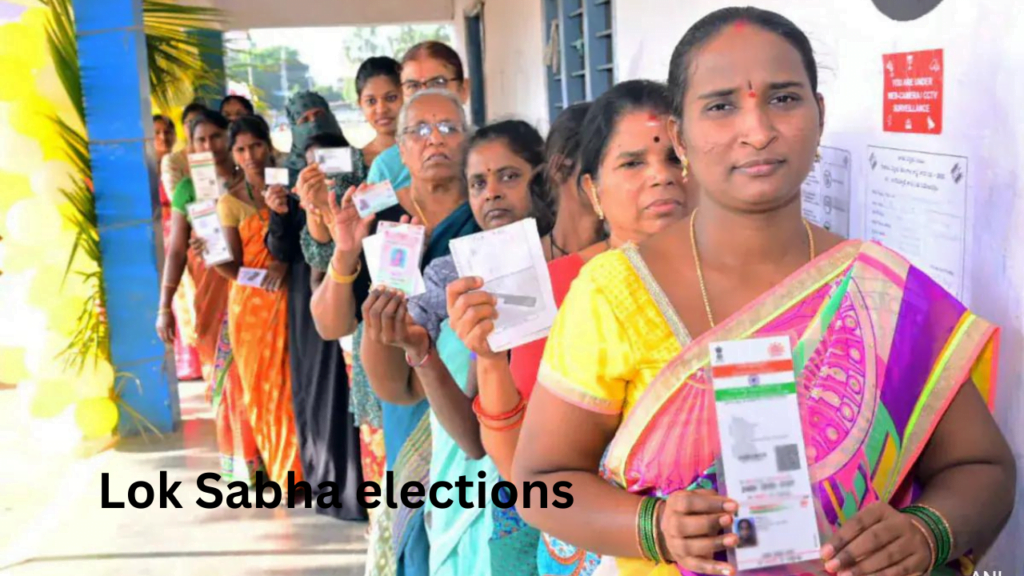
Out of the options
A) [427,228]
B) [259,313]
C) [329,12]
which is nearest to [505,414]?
[427,228]

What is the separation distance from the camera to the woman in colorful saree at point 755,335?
1216 millimetres

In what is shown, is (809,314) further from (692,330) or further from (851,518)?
(851,518)

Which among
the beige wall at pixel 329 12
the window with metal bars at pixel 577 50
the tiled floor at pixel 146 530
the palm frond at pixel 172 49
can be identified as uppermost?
the beige wall at pixel 329 12

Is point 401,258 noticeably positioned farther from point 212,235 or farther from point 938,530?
point 212,235

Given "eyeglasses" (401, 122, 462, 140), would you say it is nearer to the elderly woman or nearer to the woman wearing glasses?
the elderly woman

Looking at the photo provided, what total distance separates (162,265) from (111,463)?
3.51 ft

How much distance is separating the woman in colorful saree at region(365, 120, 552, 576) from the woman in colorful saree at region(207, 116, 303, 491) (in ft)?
7.42

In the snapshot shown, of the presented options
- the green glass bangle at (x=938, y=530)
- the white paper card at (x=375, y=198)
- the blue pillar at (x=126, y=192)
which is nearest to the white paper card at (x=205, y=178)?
the blue pillar at (x=126, y=192)

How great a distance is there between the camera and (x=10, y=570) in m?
3.90

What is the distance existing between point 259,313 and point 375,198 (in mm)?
2060

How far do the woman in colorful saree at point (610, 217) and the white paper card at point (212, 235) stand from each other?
2.85 meters

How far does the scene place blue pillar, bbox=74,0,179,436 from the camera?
5254 mm

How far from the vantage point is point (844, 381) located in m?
1.22

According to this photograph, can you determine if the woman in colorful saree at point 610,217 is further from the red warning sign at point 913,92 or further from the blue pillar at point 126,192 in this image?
the blue pillar at point 126,192
